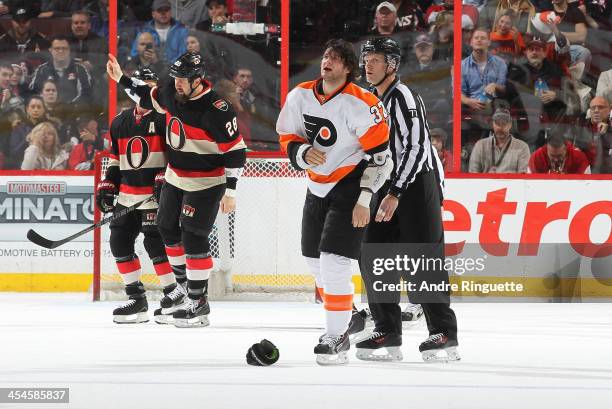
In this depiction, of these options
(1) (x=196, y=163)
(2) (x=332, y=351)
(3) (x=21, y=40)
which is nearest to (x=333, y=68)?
(2) (x=332, y=351)

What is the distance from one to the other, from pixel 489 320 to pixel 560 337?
27.7 inches

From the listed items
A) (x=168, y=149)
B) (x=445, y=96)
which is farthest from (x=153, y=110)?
(x=445, y=96)

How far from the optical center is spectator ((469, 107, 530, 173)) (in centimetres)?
812

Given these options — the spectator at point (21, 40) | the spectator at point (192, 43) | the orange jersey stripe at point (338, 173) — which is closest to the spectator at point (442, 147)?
the spectator at point (192, 43)

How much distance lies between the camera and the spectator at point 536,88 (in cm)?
842

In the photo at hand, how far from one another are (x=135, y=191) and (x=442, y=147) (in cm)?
266

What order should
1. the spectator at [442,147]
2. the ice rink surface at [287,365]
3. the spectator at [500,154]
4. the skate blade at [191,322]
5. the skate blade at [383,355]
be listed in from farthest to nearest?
the spectator at [500,154]
the spectator at [442,147]
the skate blade at [191,322]
the skate blade at [383,355]
the ice rink surface at [287,365]

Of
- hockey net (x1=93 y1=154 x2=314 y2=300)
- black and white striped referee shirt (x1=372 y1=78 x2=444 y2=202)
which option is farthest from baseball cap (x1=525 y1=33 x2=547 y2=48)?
black and white striped referee shirt (x1=372 y1=78 x2=444 y2=202)

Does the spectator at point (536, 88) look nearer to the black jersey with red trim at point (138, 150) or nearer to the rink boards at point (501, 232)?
the rink boards at point (501, 232)

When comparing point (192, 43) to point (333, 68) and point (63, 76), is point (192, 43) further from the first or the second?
point (333, 68)

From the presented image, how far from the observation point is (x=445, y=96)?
845cm

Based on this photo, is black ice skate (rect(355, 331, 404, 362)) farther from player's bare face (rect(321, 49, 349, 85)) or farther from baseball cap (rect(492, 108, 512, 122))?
baseball cap (rect(492, 108, 512, 122))

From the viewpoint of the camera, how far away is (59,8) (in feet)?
27.8

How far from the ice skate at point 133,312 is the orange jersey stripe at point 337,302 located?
5.94ft
